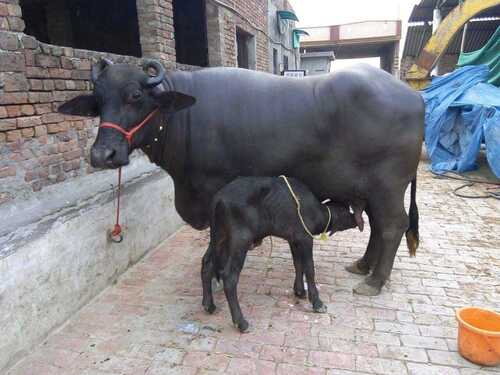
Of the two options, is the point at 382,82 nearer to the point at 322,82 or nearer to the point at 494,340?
the point at 322,82

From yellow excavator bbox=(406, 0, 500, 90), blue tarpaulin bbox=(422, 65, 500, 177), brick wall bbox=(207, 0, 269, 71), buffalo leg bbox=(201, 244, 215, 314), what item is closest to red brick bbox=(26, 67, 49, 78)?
buffalo leg bbox=(201, 244, 215, 314)

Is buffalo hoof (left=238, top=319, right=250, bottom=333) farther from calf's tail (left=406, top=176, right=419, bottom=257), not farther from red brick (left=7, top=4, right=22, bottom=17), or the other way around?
red brick (left=7, top=4, right=22, bottom=17)

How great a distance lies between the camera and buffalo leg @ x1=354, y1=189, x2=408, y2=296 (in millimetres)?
3385

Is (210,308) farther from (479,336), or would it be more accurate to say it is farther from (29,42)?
(29,42)

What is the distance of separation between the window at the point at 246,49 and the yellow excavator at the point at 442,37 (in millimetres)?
4944

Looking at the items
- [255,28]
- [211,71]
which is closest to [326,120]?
[211,71]

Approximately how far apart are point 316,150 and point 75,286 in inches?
89.2

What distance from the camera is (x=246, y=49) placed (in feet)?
30.7

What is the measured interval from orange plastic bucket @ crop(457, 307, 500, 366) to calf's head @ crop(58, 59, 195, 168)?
2.39 m

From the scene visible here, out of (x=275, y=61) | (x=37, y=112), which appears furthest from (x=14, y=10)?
(x=275, y=61)

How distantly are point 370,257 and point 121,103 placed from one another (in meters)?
2.66

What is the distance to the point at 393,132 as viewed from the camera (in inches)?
127

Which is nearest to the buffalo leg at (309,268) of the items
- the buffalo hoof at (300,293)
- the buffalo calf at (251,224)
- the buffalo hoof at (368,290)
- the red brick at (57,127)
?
the buffalo calf at (251,224)

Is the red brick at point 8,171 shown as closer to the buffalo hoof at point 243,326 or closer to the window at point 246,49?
the buffalo hoof at point 243,326
